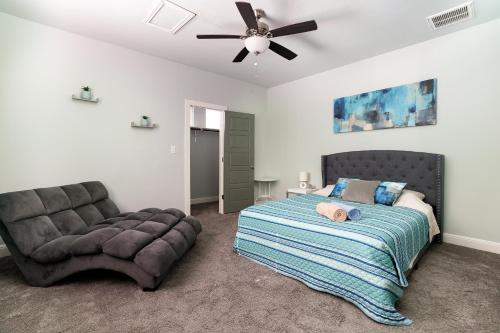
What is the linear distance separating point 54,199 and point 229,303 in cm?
218

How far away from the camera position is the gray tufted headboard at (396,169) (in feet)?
10.1

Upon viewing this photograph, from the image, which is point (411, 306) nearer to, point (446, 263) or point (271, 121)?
point (446, 263)

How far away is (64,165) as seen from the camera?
10.1 ft

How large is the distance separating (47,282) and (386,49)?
481 cm

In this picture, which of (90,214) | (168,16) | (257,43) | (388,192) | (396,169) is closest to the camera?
(257,43)

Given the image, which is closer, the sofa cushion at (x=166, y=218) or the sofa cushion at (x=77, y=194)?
the sofa cushion at (x=166, y=218)

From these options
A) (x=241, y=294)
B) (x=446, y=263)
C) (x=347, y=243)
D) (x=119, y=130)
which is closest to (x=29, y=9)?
(x=119, y=130)

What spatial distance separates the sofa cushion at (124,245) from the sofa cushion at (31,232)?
0.68 meters

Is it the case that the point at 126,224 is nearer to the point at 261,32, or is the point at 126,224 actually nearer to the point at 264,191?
the point at 261,32

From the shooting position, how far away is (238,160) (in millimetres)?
4887

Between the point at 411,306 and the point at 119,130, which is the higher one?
the point at 119,130

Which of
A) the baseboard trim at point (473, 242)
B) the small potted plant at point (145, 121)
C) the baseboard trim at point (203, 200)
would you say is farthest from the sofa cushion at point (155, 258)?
the baseboard trim at point (203, 200)

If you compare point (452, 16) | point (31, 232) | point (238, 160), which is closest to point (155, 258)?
point (31, 232)

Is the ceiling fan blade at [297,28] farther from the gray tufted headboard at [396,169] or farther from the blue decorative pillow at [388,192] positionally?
the gray tufted headboard at [396,169]
